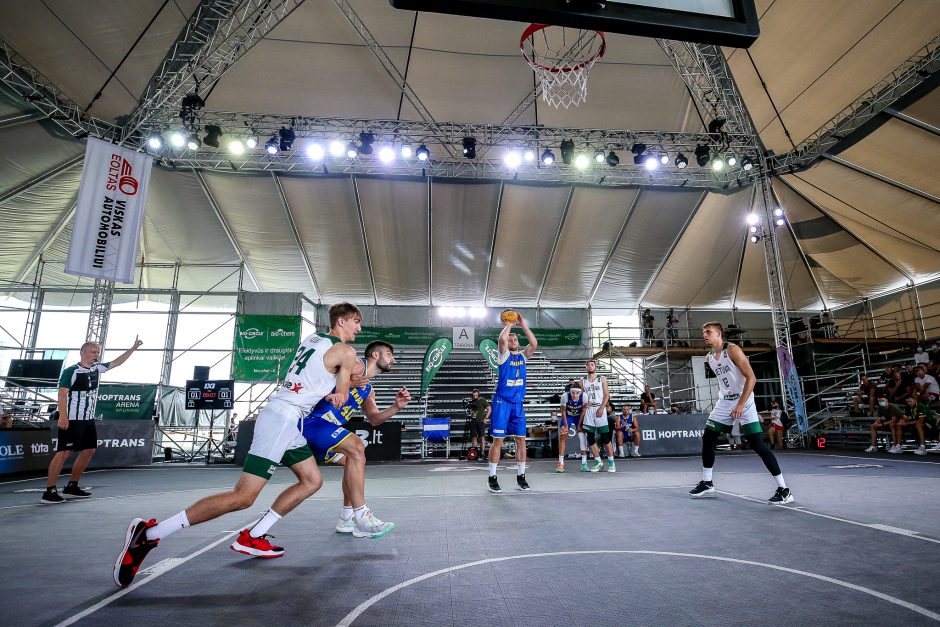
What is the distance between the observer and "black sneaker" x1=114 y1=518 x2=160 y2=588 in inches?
106

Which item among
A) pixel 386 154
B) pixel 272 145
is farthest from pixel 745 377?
pixel 272 145

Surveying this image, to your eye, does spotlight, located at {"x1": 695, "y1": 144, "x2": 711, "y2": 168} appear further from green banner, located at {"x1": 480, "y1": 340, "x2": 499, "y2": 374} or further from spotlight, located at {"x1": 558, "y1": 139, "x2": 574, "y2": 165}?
green banner, located at {"x1": 480, "y1": 340, "x2": 499, "y2": 374}

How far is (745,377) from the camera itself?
17.9 ft

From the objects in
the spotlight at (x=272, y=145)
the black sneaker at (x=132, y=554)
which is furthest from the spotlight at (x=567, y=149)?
the black sneaker at (x=132, y=554)

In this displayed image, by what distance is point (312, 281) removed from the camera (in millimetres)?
20188

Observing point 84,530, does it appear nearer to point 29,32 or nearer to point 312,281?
point 29,32

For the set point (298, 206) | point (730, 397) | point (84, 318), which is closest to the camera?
point (730, 397)

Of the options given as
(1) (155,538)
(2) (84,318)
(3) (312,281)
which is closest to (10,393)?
(2) (84,318)

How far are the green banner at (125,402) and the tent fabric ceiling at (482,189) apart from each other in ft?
17.4

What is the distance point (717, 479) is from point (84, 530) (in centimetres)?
749

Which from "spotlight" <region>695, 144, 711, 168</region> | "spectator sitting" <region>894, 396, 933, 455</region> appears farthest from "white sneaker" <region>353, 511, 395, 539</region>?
"spotlight" <region>695, 144, 711, 168</region>

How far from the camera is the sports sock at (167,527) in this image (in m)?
2.85

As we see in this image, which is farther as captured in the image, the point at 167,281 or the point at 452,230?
the point at 167,281

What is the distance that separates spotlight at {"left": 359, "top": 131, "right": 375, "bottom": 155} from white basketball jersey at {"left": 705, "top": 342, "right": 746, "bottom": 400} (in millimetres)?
10800
